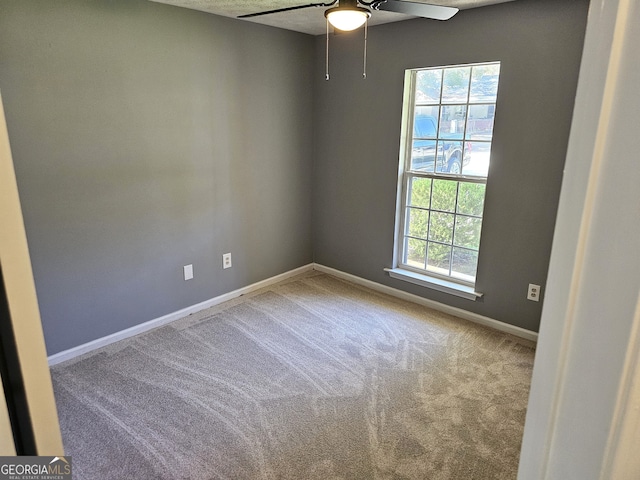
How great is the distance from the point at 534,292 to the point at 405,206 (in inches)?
47.0

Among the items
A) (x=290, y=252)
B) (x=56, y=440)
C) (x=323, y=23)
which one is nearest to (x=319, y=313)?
(x=290, y=252)

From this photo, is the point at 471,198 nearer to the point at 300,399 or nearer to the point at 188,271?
the point at 300,399

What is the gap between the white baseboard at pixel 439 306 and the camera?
126 inches

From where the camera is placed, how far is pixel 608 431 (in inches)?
18.6

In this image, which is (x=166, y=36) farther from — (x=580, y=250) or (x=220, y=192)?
(x=580, y=250)

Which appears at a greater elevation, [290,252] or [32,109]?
[32,109]

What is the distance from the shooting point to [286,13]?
311cm

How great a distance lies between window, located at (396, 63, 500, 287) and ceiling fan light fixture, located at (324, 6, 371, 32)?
52.8 inches

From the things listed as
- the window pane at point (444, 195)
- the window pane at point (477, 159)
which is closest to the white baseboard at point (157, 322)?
the window pane at point (444, 195)

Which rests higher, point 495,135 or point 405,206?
point 495,135

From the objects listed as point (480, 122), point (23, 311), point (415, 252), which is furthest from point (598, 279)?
point (415, 252)

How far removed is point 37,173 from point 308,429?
210cm

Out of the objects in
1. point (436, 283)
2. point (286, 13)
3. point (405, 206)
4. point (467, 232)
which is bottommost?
point (436, 283)

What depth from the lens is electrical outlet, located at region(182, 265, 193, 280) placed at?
11.2 ft
